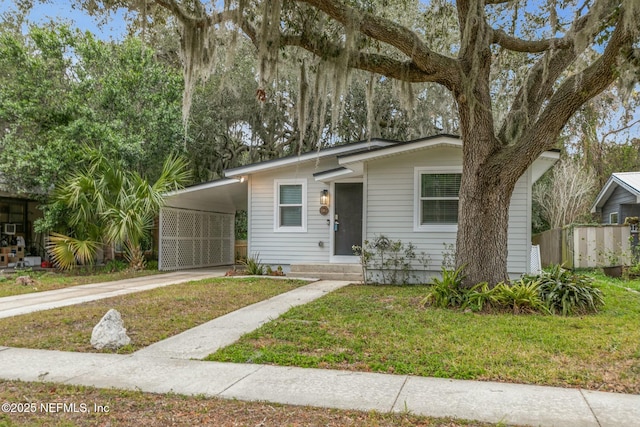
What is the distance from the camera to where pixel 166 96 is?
1335 cm

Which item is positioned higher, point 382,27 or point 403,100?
point 382,27

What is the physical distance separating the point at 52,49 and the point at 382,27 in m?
9.58

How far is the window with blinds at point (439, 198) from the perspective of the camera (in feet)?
31.1

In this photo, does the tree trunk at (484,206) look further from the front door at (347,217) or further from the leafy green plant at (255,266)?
the leafy green plant at (255,266)

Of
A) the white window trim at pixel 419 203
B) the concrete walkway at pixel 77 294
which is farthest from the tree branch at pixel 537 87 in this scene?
the concrete walkway at pixel 77 294

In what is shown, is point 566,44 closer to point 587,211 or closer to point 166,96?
point 166,96

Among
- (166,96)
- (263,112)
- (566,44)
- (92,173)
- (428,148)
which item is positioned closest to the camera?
(566,44)

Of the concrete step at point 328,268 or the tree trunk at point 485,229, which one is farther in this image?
the concrete step at point 328,268

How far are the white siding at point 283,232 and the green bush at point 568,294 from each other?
5.50 metres

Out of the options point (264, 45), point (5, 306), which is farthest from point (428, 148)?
point (5, 306)

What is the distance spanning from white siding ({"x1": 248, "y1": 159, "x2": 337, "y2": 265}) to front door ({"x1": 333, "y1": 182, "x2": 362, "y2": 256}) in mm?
288

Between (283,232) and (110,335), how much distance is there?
704 centimetres

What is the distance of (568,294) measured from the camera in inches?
253

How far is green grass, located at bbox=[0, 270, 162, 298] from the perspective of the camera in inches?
348
